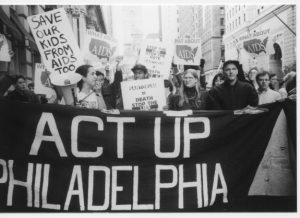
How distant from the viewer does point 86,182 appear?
14.0 ft

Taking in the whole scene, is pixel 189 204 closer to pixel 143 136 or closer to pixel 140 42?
pixel 143 136

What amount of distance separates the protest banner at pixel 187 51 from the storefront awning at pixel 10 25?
2.54 metres

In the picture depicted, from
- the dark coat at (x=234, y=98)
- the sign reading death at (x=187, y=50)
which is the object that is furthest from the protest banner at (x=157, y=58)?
the dark coat at (x=234, y=98)

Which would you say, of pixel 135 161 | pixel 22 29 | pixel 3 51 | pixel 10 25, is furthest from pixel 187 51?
pixel 22 29

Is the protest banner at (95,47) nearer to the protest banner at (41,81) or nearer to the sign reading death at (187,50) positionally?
the protest banner at (41,81)

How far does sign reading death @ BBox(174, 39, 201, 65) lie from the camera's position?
5.50 meters

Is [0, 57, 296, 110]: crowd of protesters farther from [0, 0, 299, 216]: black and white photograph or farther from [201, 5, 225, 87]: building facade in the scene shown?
[201, 5, 225, 87]: building facade

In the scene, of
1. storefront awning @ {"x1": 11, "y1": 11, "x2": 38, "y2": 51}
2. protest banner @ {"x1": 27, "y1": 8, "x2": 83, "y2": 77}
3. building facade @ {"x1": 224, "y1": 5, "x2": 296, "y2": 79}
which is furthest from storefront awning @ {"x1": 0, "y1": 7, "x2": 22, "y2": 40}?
building facade @ {"x1": 224, "y1": 5, "x2": 296, "y2": 79}

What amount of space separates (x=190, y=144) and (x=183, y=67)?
71.1 inches

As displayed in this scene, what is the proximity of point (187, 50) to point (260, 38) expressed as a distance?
1032 millimetres

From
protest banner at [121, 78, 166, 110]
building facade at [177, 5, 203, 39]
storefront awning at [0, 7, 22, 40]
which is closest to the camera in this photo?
protest banner at [121, 78, 166, 110]

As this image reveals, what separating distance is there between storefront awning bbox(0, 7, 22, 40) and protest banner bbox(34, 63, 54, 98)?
3.63ft

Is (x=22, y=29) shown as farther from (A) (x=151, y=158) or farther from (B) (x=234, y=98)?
(B) (x=234, y=98)

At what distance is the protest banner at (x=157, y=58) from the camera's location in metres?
5.48
